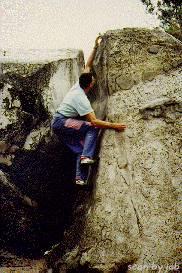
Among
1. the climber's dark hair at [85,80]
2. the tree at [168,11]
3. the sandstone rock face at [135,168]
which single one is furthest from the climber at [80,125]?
the tree at [168,11]

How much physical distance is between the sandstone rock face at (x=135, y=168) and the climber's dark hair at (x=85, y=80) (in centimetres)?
22

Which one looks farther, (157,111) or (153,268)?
(157,111)

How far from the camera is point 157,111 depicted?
13.6 ft

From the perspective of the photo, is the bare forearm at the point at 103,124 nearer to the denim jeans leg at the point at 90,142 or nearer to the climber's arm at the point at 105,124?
the climber's arm at the point at 105,124

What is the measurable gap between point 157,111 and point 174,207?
1.15 meters

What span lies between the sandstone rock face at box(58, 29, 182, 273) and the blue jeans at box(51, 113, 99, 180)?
16 centimetres

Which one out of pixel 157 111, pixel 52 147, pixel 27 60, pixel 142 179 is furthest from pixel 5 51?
pixel 142 179

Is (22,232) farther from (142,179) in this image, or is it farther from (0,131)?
(142,179)

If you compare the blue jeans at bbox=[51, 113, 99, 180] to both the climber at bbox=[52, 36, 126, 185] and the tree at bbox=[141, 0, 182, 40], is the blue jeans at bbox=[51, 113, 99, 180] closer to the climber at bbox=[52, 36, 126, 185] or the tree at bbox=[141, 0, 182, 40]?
the climber at bbox=[52, 36, 126, 185]

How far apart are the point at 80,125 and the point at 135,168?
92 centimetres

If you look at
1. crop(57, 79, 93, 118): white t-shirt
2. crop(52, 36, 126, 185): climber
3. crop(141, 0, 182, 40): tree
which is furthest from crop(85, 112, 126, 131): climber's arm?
crop(141, 0, 182, 40): tree

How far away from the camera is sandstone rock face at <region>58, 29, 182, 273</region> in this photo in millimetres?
3582

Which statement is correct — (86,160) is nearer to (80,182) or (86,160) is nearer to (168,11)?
(80,182)

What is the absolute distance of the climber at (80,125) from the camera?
424 cm
